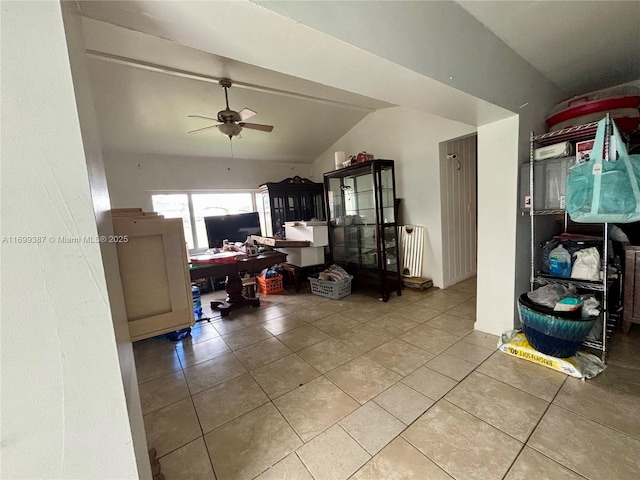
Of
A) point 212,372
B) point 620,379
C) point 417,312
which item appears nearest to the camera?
point 620,379

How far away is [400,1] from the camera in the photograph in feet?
3.88

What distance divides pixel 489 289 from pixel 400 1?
225 centimetres

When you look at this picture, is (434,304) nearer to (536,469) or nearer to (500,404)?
(500,404)

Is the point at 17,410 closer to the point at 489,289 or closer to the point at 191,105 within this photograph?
the point at 489,289

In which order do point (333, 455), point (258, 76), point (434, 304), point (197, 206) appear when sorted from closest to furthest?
point (333, 455), point (258, 76), point (434, 304), point (197, 206)

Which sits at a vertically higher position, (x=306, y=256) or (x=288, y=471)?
(x=306, y=256)

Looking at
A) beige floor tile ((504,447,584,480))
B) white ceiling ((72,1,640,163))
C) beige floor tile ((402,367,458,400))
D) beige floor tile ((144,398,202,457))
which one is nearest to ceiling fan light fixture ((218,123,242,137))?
white ceiling ((72,1,640,163))

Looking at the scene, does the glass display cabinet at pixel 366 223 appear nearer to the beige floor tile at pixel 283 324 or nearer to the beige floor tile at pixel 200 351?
the beige floor tile at pixel 283 324

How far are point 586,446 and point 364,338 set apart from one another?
4.72 feet

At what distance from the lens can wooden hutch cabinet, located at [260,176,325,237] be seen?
4.55 meters

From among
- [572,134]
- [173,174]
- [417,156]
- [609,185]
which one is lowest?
[609,185]

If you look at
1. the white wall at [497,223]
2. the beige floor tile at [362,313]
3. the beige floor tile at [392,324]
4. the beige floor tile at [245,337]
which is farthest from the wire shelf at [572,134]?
the beige floor tile at [245,337]

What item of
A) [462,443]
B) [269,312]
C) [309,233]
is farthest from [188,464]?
[309,233]

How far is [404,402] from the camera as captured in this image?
5.11ft
